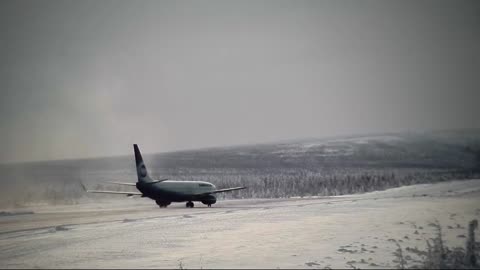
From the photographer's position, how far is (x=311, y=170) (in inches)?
4198

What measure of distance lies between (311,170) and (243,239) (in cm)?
8740

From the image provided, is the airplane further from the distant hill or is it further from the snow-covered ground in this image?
the distant hill

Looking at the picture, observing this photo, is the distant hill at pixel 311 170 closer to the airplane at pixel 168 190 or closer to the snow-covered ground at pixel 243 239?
the airplane at pixel 168 190

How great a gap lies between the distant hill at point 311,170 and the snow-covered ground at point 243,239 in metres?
34.2

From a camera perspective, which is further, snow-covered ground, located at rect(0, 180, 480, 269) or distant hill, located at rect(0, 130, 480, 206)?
distant hill, located at rect(0, 130, 480, 206)

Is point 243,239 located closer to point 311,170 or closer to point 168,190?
point 168,190

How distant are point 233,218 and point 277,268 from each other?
15.2 metres

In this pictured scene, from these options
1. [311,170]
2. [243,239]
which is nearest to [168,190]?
[243,239]

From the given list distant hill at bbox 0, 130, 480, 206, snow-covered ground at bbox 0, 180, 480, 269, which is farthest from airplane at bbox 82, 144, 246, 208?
distant hill at bbox 0, 130, 480, 206

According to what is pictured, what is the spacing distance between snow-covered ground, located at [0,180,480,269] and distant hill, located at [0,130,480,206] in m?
34.2

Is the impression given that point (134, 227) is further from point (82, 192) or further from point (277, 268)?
point (82, 192)

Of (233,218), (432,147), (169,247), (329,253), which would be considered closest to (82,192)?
(233,218)

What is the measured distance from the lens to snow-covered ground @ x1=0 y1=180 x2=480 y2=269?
16.9 metres

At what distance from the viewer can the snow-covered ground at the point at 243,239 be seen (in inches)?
Result: 664
